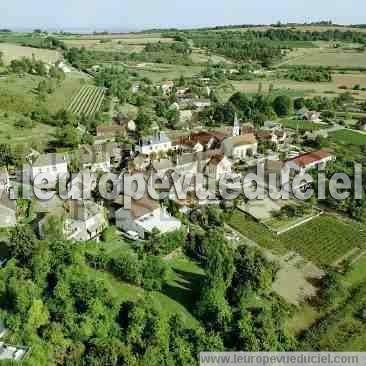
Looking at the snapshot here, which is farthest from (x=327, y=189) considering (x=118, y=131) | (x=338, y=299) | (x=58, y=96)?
(x=58, y=96)

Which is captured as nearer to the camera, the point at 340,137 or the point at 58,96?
the point at 340,137

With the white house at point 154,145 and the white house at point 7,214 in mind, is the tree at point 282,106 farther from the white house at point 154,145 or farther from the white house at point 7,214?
the white house at point 7,214

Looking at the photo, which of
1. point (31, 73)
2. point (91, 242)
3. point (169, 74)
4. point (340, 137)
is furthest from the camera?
point (169, 74)

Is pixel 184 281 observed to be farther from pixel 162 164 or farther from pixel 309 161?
pixel 309 161

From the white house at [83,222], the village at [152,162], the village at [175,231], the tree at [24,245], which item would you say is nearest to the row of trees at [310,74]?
the village at [175,231]

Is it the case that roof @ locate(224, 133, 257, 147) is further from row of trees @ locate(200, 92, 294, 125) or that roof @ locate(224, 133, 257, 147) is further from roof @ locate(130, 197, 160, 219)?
roof @ locate(130, 197, 160, 219)

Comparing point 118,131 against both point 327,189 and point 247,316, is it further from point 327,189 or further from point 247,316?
point 247,316
